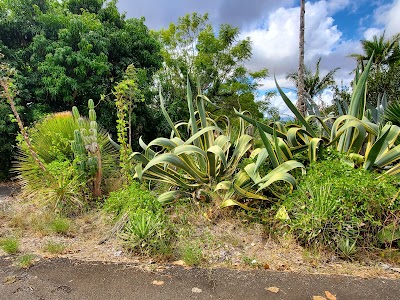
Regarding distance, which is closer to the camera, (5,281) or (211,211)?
(5,281)

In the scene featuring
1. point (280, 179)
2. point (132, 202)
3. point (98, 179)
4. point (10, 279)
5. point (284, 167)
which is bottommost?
point (10, 279)

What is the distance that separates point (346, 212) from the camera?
9.98 feet

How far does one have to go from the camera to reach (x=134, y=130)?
11.6 meters

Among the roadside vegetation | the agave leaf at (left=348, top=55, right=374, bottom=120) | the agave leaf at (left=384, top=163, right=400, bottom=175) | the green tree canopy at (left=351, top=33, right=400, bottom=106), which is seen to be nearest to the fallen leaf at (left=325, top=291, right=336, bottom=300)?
the roadside vegetation

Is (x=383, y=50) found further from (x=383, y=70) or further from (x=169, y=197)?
(x=169, y=197)

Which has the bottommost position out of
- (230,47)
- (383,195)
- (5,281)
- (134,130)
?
(5,281)

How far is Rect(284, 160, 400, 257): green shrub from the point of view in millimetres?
3039

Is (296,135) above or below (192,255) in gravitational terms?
above

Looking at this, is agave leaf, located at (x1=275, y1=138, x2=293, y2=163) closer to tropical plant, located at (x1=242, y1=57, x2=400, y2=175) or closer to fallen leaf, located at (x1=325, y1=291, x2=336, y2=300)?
tropical plant, located at (x1=242, y1=57, x2=400, y2=175)

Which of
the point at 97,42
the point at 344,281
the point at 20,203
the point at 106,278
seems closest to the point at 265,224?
the point at 344,281

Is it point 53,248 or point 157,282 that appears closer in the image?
point 157,282

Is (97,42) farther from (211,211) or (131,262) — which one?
(131,262)

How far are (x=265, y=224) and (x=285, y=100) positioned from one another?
169 cm

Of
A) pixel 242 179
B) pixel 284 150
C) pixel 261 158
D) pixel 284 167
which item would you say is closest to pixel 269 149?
pixel 261 158
